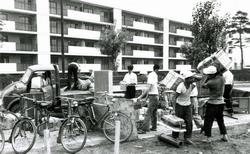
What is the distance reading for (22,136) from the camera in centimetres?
507

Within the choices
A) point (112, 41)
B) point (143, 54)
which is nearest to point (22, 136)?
point (112, 41)

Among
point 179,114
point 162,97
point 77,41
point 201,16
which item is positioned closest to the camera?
point 179,114

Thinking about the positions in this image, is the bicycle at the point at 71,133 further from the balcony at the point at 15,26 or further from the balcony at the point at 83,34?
the balcony at the point at 83,34

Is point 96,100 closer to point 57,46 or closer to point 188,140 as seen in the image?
point 188,140

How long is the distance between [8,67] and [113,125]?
2063cm

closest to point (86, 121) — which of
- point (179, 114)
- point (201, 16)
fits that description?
point (179, 114)

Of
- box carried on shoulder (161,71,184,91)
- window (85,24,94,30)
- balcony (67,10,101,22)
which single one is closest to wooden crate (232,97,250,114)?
box carried on shoulder (161,71,184,91)

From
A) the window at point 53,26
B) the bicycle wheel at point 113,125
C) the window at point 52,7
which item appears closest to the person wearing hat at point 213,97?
the bicycle wheel at point 113,125

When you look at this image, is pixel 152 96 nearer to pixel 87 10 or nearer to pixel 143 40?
pixel 87 10

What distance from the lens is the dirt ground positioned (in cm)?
509

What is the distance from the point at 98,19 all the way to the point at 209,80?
26.5 meters

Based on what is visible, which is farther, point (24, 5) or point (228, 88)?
point (24, 5)

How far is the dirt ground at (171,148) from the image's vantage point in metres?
5.09

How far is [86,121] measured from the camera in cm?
611
